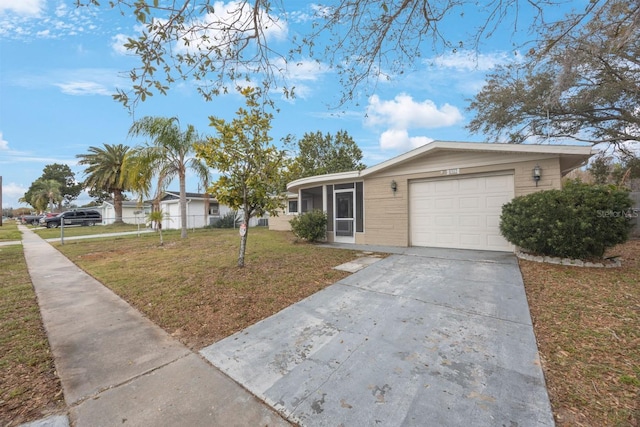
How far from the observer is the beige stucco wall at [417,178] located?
22.9 ft

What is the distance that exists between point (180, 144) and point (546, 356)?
13.9 metres

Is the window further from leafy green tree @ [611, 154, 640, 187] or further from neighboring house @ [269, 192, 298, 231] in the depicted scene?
leafy green tree @ [611, 154, 640, 187]

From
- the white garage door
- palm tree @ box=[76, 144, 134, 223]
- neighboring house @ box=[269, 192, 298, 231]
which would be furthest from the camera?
palm tree @ box=[76, 144, 134, 223]

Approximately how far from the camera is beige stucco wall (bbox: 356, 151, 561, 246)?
699 cm

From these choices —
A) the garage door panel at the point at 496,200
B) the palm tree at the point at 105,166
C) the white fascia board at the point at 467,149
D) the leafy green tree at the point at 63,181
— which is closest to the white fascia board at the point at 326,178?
the white fascia board at the point at 467,149

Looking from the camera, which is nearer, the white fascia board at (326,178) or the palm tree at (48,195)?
the white fascia board at (326,178)

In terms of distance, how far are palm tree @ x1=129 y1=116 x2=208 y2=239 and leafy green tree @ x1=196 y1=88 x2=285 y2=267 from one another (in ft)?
26.1

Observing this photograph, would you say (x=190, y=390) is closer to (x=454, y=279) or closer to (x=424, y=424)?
(x=424, y=424)

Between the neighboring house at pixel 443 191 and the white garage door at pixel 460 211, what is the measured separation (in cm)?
2

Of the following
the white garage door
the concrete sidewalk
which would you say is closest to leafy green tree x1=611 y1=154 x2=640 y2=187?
the white garage door

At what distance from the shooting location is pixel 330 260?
23.4ft

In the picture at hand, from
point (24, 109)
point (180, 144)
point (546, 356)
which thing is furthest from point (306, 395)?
point (180, 144)

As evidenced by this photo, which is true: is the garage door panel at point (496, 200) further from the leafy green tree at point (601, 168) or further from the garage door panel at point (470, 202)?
the leafy green tree at point (601, 168)

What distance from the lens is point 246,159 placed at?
5.79m
